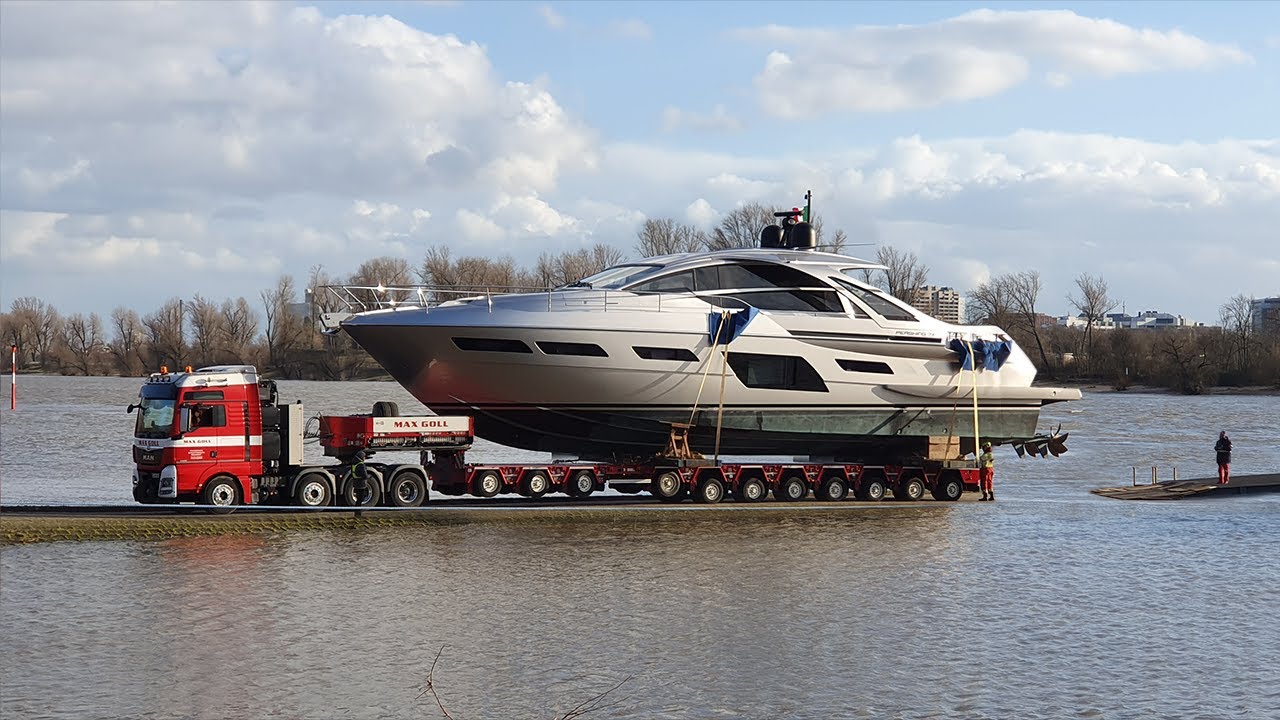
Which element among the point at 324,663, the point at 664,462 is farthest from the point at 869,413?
the point at 324,663

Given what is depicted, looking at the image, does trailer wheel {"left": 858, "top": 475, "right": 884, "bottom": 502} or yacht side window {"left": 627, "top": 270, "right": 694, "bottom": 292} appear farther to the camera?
trailer wheel {"left": 858, "top": 475, "right": 884, "bottom": 502}

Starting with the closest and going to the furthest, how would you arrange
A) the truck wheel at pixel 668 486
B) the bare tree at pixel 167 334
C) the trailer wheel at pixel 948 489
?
the truck wheel at pixel 668 486 < the trailer wheel at pixel 948 489 < the bare tree at pixel 167 334

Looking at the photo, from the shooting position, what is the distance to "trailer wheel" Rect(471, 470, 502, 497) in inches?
779

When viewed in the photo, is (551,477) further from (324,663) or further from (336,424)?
(324,663)

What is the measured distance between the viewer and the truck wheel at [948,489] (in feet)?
75.3

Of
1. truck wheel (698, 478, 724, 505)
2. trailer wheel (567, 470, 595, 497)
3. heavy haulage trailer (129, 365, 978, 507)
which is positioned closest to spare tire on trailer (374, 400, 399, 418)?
heavy haulage trailer (129, 365, 978, 507)

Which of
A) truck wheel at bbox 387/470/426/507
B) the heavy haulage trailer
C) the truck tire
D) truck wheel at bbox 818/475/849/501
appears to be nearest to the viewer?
the heavy haulage trailer

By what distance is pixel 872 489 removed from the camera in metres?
22.3

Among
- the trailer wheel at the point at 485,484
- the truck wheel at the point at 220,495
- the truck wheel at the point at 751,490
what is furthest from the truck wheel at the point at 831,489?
the truck wheel at the point at 220,495

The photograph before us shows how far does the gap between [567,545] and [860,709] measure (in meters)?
7.80

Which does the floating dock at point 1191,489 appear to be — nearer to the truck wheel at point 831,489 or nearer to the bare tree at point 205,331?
the truck wheel at point 831,489

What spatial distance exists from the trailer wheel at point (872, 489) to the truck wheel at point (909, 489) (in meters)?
0.44

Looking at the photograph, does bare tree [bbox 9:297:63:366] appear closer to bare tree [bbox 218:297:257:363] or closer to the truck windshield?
bare tree [bbox 218:297:257:363]

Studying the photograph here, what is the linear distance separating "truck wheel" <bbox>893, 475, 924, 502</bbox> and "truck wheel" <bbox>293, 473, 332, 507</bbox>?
32.1 ft
